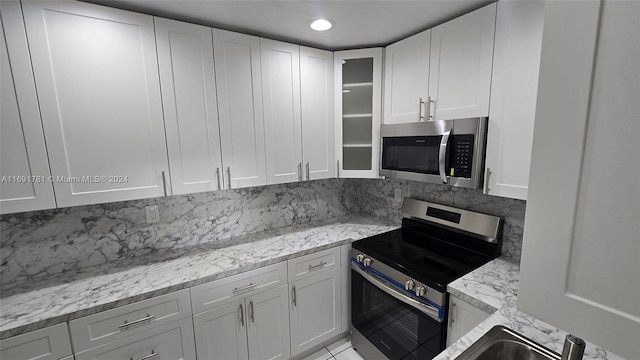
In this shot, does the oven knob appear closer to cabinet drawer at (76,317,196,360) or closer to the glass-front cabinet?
the glass-front cabinet

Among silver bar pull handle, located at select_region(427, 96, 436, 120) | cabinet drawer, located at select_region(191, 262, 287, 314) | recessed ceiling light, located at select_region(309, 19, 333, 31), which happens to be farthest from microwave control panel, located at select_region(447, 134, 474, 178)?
cabinet drawer, located at select_region(191, 262, 287, 314)

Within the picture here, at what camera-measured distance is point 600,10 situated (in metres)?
0.66

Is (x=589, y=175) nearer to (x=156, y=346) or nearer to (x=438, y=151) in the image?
(x=438, y=151)

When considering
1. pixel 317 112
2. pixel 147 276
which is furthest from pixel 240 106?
pixel 147 276

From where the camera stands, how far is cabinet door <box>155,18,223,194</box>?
1524 millimetres

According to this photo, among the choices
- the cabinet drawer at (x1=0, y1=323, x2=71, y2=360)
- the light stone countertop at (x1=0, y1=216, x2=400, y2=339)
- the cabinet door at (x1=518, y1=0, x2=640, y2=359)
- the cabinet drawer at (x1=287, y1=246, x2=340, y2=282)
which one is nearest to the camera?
the cabinet door at (x1=518, y1=0, x2=640, y2=359)

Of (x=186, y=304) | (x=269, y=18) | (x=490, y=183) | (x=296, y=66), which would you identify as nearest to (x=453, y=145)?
(x=490, y=183)

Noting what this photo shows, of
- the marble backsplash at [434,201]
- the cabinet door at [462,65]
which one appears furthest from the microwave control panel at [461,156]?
the marble backsplash at [434,201]

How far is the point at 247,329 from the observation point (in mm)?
1685

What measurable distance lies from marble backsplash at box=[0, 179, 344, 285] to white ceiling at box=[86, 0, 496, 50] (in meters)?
1.15

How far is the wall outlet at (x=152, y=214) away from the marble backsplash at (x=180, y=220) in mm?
26

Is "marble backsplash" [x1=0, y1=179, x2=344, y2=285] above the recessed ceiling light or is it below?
below

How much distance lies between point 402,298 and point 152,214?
1.70 meters

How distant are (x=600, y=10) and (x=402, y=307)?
5.02 ft
